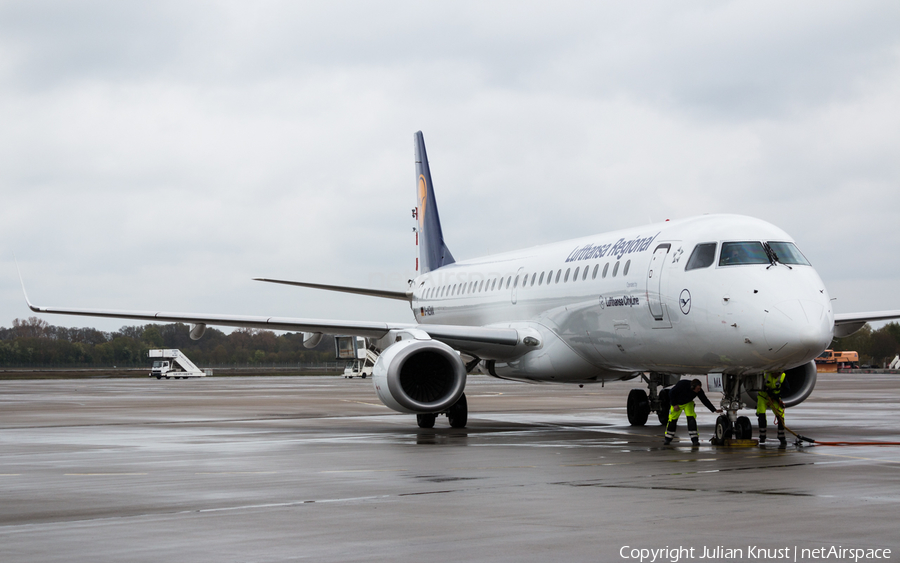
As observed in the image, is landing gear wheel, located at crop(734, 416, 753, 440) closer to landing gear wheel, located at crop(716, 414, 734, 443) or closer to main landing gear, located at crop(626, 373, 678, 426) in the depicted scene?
landing gear wheel, located at crop(716, 414, 734, 443)

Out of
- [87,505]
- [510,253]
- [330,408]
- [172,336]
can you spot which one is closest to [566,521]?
[87,505]

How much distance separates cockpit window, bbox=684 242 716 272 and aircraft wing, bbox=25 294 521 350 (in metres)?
5.62

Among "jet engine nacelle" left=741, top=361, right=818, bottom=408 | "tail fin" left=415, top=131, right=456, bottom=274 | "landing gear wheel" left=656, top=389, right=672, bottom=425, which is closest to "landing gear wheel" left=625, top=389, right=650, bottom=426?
"landing gear wheel" left=656, top=389, right=672, bottom=425

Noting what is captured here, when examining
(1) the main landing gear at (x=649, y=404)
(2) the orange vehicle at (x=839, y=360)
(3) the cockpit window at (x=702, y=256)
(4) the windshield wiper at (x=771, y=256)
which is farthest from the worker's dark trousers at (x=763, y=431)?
(2) the orange vehicle at (x=839, y=360)

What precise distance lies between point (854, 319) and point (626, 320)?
5.33 metres

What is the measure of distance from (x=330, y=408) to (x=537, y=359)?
487 inches

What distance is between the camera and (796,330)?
14828 millimetres

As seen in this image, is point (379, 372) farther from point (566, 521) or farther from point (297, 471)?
point (566, 521)

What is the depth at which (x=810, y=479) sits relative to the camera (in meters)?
11.2

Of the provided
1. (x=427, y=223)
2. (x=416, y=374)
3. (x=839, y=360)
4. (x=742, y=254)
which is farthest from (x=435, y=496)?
(x=839, y=360)

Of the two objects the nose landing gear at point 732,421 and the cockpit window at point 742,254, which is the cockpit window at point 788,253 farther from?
the nose landing gear at point 732,421

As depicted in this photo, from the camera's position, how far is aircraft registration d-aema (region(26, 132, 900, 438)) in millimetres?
15530

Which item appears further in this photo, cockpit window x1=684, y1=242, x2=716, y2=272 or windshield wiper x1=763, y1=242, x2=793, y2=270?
cockpit window x1=684, y1=242, x2=716, y2=272

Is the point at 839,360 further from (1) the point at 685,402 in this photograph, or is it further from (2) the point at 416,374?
(1) the point at 685,402
